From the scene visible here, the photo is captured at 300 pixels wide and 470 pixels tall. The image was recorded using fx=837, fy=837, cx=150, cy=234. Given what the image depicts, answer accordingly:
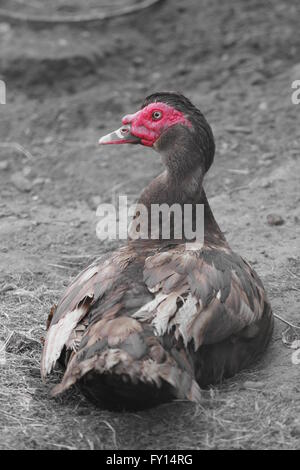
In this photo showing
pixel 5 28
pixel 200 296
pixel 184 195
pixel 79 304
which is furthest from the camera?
pixel 5 28

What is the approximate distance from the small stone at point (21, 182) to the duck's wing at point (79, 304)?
2797mm

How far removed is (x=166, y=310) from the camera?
11.6 feet

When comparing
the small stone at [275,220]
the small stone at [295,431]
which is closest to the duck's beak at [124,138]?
the small stone at [275,220]

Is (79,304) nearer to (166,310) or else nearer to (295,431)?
(166,310)

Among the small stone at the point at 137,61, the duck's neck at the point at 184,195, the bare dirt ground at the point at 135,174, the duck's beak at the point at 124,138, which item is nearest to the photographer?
the bare dirt ground at the point at 135,174

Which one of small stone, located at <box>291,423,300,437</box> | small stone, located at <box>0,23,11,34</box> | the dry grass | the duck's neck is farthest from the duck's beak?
small stone, located at <box>0,23,11,34</box>

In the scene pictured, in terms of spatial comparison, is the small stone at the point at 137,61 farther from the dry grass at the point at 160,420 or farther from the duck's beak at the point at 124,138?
the dry grass at the point at 160,420

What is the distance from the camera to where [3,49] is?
8.36 m

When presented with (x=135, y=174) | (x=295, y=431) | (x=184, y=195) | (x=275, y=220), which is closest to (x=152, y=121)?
(x=184, y=195)

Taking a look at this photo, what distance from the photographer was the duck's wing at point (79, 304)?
3.66 meters

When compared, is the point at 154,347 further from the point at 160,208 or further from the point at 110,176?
the point at 110,176

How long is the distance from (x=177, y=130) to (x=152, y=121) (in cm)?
16

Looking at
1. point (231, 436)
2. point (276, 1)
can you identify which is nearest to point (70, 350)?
point (231, 436)
